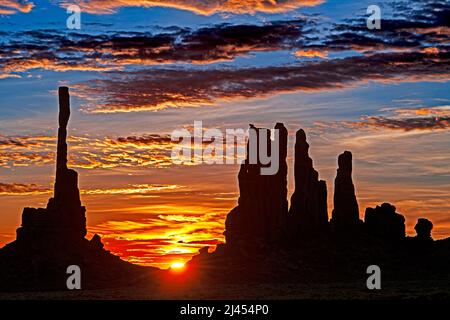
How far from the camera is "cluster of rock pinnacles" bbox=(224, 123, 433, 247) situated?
179 meters

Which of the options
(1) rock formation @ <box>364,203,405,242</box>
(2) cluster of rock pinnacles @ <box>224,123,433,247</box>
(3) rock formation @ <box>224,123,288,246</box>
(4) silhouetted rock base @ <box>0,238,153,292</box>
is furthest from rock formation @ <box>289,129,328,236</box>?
(4) silhouetted rock base @ <box>0,238,153,292</box>

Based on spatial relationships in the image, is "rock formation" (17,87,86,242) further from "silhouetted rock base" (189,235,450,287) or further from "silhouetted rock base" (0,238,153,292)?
"silhouetted rock base" (189,235,450,287)

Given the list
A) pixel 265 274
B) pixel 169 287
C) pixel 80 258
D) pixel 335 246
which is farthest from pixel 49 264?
pixel 335 246

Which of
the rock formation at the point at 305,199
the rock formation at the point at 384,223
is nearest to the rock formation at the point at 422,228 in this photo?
the rock formation at the point at 384,223

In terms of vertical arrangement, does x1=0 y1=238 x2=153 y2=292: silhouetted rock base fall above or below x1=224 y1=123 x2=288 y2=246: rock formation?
below

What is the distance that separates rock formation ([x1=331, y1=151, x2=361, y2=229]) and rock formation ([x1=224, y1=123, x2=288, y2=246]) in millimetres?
12343

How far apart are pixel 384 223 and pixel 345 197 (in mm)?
12418

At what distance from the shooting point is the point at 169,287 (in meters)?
150

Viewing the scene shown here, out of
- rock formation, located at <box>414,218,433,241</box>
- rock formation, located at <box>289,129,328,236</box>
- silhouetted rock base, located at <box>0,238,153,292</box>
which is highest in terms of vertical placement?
rock formation, located at <box>289,129,328,236</box>

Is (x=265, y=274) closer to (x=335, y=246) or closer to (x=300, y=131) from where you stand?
(x=335, y=246)

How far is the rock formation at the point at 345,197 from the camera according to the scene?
601ft

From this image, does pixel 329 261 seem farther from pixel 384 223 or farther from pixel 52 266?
pixel 52 266

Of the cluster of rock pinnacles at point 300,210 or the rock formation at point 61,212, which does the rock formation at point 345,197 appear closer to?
the cluster of rock pinnacles at point 300,210
